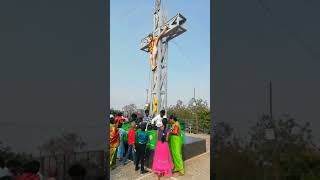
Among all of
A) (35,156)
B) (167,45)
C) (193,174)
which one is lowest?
(193,174)

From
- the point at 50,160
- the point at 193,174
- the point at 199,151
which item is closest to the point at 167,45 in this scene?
the point at 199,151

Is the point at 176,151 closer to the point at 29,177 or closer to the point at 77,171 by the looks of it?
the point at 29,177

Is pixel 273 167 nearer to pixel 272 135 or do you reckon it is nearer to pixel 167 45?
pixel 272 135

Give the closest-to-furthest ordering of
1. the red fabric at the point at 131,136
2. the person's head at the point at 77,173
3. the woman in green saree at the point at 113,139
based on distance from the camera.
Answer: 1. the person's head at the point at 77,173
2. the woman in green saree at the point at 113,139
3. the red fabric at the point at 131,136

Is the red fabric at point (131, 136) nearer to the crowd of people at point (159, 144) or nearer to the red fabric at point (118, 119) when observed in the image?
the crowd of people at point (159, 144)

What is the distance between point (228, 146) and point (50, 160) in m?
5.11

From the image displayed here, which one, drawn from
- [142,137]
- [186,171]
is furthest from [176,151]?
[142,137]

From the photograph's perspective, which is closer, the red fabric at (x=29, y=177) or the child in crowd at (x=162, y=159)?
the red fabric at (x=29, y=177)

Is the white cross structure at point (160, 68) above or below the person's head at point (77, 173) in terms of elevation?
above

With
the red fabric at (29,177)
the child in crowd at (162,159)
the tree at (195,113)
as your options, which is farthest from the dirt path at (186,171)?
the tree at (195,113)

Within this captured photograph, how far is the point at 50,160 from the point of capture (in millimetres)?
8062

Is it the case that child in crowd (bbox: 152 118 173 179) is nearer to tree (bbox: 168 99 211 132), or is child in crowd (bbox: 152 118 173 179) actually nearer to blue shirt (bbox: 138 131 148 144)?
blue shirt (bbox: 138 131 148 144)

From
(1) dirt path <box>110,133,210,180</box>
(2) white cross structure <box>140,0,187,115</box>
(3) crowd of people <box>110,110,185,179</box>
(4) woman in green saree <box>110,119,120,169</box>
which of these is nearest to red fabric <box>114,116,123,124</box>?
(3) crowd of people <box>110,110,185,179</box>

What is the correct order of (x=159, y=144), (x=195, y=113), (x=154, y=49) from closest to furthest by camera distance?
(x=159, y=144) < (x=154, y=49) < (x=195, y=113)
